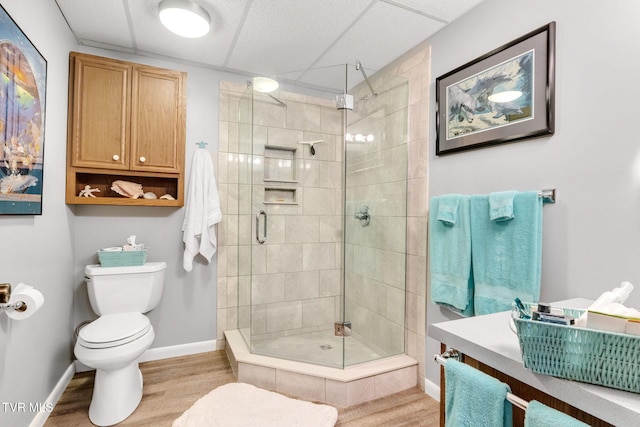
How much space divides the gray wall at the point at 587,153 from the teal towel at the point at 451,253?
297 millimetres

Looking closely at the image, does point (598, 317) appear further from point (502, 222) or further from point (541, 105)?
point (541, 105)

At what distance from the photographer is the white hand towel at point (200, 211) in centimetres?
254

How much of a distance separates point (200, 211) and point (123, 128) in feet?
2.66

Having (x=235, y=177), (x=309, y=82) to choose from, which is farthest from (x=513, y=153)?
(x=235, y=177)

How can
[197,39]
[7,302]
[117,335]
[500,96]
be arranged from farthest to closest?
[197,39] → [117,335] → [500,96] → [7,302]

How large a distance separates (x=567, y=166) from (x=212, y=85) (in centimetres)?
260

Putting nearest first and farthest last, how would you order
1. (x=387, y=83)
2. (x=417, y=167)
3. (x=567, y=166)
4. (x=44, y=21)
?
(x=567, y=166) → (x=44, y=21) → (x=417, y=167) → (x=387, y=83)

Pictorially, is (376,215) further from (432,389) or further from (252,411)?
(252,411)

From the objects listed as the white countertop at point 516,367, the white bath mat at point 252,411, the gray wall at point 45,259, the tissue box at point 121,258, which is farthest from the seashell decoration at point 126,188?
the white countertop at point 516,367

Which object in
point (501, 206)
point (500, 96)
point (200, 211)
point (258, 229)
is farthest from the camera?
point (258, 229)

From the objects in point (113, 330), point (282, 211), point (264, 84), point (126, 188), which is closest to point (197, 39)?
point (264, 84)

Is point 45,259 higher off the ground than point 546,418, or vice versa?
point 45,259

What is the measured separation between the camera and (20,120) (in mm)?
1442

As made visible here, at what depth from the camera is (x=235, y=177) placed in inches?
110
